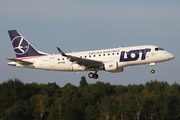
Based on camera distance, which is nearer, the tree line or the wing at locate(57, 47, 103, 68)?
the wing at locate(57, 47, 103, 68)

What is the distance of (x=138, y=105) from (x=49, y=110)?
95.8 ft

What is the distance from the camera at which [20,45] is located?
50.5 meters

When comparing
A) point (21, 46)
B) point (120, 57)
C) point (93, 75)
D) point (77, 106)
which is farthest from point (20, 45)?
point (77, 106)

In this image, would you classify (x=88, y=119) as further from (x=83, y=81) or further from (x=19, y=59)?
(x=83, y=81)

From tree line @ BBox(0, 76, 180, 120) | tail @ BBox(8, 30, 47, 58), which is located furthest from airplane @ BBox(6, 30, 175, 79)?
tree line @ BBox(0, 76, 180, 120)

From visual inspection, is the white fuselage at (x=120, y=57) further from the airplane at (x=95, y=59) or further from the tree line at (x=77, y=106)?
the tree line at (x=77, y=106)

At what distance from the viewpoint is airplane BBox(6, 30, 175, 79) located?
4412 cm

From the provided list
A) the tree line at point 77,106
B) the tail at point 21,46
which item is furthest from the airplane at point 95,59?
the tree line at point 77,106

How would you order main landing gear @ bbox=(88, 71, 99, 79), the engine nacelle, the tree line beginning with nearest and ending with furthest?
the engine nacelle, main landing gear @ bbox=(88, 71, 99, 79), the tree line

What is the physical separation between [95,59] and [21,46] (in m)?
14.6

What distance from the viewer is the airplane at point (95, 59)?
4412 cm

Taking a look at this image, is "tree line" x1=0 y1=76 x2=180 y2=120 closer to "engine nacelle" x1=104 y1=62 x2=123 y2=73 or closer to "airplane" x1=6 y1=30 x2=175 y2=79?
"airplane" x1=6 y1=30 x2=175 y2=79

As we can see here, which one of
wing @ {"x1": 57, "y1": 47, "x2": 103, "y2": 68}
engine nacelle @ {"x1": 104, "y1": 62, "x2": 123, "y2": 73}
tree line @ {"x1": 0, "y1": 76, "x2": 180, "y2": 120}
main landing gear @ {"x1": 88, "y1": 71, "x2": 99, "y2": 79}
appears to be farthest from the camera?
tree line @ {"x1": 0, "y1": 76, "x2": 180, "y2": 120}

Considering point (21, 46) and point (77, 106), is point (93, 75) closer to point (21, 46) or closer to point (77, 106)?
point (21, 46)
